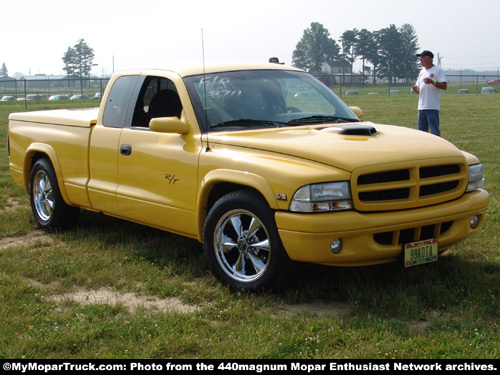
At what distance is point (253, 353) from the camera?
12.2ft

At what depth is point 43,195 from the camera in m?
7.23

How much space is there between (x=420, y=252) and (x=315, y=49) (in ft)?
384

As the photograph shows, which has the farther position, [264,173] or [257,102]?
[257,102]

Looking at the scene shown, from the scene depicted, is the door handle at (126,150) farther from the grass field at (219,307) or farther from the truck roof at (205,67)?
the grass field at (219,307)

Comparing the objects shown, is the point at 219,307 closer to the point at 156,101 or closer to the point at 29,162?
the point at 156,101

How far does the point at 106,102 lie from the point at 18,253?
5.35 feet

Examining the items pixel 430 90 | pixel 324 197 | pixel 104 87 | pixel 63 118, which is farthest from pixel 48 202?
pixel 104 87

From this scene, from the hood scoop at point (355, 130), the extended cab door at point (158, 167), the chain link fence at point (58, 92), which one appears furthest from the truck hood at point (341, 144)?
the chain link fence at point (58, 92)

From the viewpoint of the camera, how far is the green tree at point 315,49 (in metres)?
117

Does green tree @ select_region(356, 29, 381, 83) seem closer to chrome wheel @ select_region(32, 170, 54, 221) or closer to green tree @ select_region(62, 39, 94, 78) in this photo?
green tree @ select_region(62, 39, 94, 78)

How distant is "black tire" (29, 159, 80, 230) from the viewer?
6.92 metres

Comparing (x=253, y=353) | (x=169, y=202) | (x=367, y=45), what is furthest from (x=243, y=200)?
(x=367, y=45)

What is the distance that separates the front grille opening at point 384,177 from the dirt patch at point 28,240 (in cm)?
354

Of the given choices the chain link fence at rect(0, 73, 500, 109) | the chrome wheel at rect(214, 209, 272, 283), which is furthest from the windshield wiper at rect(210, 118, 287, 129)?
the chain link fence at rect(0, 73, 500, 109)
